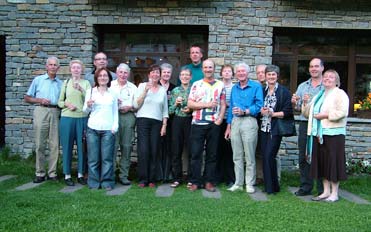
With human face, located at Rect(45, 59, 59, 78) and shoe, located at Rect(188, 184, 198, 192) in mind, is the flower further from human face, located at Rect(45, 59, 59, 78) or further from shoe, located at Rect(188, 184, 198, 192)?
human face, located at Rect(45, 59, 59, 78)

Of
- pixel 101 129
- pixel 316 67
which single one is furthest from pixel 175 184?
pixel 316 67

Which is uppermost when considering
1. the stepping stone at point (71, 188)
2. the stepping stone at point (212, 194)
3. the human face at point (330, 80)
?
the human face at point (330, 80)

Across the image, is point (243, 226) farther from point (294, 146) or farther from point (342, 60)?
point (342, 60)

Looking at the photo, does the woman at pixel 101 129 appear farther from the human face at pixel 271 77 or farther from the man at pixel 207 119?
the human face at pixel 271 77

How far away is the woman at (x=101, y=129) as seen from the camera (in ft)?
18.2

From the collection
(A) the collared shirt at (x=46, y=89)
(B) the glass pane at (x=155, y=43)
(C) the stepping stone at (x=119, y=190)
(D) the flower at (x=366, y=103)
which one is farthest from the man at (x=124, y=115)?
(D) the flower at (x=366, y=103)

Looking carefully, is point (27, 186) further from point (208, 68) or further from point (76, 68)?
point (208, 68)

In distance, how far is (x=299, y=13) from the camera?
7961 millimetres

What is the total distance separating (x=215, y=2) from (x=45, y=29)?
3267 millimetres

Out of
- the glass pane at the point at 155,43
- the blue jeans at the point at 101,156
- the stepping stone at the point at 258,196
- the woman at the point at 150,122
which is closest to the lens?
the stepping stone at the point at 258,196

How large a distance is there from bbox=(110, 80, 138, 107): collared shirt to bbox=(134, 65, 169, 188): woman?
88 millimetres

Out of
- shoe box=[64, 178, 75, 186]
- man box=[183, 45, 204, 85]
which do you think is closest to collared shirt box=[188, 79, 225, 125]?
man box=[183, 45, 204, 85]

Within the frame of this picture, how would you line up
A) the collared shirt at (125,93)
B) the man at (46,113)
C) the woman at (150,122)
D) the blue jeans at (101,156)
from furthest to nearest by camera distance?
the man at (46,113) → the collared shirt at (125,93) → the woman at (150,122) → the blue jeans at (101,156)

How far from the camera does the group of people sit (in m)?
5.16
